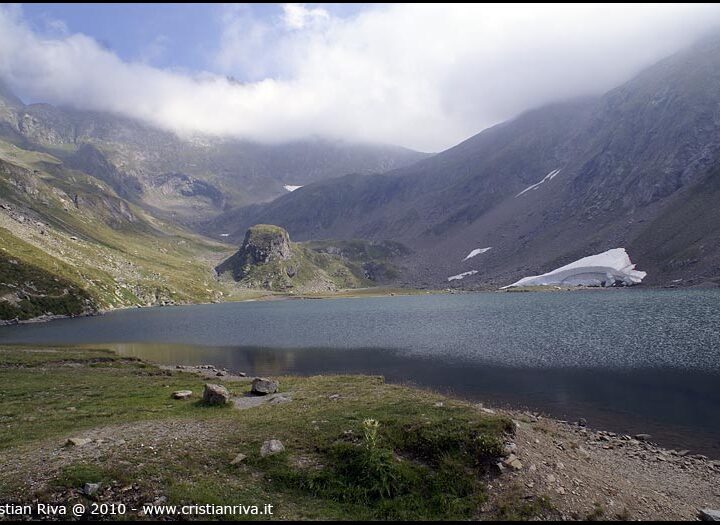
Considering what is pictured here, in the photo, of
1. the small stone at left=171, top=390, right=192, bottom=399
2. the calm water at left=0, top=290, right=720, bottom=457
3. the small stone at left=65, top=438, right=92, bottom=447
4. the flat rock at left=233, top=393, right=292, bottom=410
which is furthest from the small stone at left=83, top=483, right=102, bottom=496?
the calm water at left=0, top=290, right=720, bottom=457

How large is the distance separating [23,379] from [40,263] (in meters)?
134

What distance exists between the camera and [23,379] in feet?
142

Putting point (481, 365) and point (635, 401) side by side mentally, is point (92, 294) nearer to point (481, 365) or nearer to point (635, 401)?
point (481, 365)

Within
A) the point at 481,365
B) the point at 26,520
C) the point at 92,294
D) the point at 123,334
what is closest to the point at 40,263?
the point at 92,294

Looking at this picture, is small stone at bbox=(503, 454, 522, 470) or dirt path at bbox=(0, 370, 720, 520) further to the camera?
small stone at bbox=(503, 454, 522, 470)

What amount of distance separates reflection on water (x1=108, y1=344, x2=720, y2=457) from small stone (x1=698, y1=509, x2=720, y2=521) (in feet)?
40.0

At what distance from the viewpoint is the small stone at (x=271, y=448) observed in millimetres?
19844

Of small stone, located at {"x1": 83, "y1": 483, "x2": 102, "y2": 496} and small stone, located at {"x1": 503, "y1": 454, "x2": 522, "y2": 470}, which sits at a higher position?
small stone, located at {"x1": 83, "y1": 483, "x2": 102, "y2": 496}

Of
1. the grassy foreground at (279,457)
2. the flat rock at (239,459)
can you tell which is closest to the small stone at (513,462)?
the grassy foreground at (279,457)

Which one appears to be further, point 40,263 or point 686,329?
point 40,263

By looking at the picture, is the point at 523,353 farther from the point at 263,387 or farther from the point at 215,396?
the point at 215,396

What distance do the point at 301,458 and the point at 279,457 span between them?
0.98 metres

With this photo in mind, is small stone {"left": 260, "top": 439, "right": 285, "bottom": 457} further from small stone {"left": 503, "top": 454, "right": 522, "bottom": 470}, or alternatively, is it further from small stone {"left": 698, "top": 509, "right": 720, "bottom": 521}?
small stone {"left": 698, "top": 509, "right": 720, "bottom": 521}

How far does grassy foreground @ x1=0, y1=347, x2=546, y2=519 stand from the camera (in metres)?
16.1
